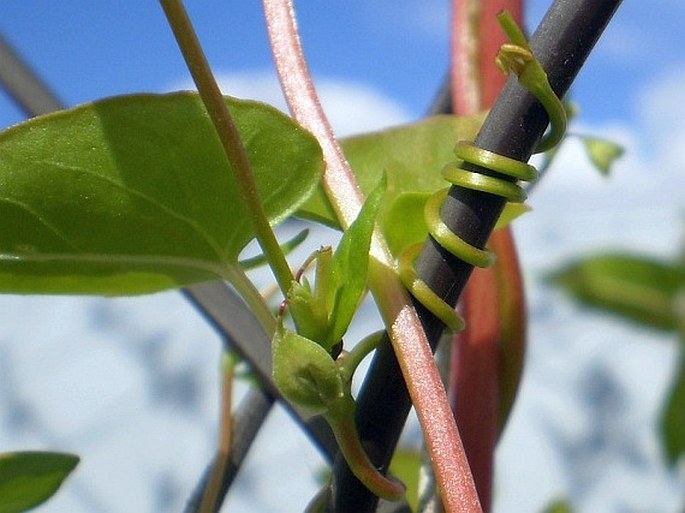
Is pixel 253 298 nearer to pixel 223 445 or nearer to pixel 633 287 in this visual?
pixel 223 445

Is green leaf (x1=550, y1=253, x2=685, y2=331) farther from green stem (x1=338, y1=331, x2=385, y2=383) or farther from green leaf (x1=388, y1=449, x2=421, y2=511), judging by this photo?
green stem (x1=338, y1=331, x2=385, y2=383)

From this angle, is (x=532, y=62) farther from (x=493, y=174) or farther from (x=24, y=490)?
(x=24, y=490)

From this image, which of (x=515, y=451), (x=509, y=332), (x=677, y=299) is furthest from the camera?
(x=515, y=451)

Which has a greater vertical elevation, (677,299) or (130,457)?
(677,299)


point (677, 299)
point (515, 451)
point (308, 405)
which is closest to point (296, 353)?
point (308, 405)

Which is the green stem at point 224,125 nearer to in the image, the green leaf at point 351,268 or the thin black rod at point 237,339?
the green leaf at point 351,268

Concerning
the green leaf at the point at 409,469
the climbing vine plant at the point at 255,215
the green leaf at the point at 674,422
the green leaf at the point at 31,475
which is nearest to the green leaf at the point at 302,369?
the climbing vine plant at the point at 255,215

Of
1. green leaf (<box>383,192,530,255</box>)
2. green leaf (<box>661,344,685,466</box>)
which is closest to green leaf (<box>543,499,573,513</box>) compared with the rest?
green leaf (<box>661,344,685,466</box>)
